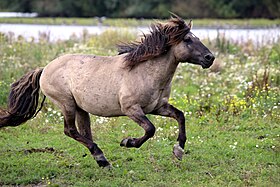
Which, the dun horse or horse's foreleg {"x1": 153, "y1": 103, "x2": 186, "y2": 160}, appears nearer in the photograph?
the dun horse

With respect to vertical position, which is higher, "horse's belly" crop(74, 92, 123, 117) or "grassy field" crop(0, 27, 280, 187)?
"horse's belly" crop(74, 92, 123, 117)

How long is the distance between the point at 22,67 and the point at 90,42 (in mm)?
4281

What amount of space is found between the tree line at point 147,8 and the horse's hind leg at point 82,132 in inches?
1431

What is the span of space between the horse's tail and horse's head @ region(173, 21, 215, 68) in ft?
6.80

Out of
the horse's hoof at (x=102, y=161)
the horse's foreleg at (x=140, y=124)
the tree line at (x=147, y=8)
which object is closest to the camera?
the horse's foreleg at (x=140, y=124)

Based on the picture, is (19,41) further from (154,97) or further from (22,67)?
(154,97)

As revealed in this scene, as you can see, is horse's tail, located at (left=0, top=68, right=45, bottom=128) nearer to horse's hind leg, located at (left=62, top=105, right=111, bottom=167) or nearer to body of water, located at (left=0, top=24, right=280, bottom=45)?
horse's hind leg, located at (left=62, top=105, right=111, bottom=167)

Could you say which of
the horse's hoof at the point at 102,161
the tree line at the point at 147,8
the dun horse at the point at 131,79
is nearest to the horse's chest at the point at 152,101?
the dun horse at the point at 131,79

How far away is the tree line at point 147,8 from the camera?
46.1 m

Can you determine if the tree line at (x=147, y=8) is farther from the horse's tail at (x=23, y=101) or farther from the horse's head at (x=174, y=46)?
the horse's head at (x=174, y=46)

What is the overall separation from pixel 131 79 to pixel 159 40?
598 mm

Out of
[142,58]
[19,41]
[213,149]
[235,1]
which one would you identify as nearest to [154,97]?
[142,58]

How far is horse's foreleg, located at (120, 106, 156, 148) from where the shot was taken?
25.5 ft

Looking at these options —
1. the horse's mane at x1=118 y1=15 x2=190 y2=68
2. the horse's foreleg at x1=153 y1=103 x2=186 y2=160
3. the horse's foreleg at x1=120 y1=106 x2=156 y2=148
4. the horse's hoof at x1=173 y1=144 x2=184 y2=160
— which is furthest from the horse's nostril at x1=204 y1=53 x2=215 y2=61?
the horse's hoof at x1=173 y1=144 x2=184 y2=160
